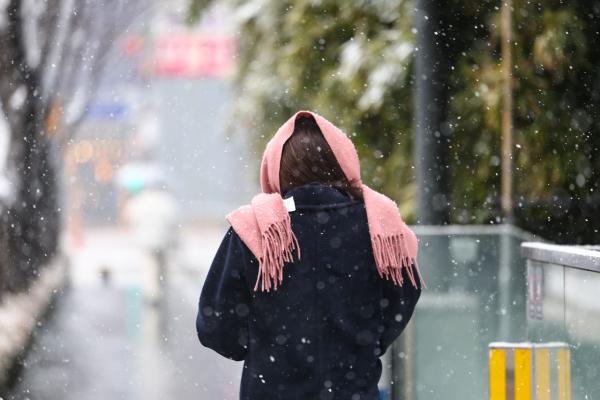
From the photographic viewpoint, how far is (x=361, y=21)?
31.6 feet

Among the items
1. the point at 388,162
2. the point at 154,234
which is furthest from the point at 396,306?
the point at 154,234

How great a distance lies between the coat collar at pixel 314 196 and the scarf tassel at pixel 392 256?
0.15 metres

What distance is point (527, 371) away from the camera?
3.49 metres

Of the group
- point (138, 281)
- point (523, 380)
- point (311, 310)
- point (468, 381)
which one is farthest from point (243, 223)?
point (138, 281)

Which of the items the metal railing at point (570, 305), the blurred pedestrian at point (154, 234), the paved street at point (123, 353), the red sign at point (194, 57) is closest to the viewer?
the metal railing at point (570, 305)

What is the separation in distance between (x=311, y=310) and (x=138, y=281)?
18.4m

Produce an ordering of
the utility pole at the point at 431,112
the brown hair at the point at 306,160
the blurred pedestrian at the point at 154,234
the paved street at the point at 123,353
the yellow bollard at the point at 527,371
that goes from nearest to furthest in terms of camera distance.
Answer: the brown hair at the point at 306,160
the yellow bollard at the point at 527,371
the utility pole at the point at 431,112
the paved street at the point at 123,353
the blurred pedestrian at the point at 154,234

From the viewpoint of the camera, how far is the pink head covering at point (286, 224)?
2615 mm

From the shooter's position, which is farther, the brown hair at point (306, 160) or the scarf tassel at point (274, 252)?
the brown hair at point (306, 160)

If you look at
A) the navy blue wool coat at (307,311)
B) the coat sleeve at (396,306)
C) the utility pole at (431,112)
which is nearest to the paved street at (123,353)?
the utility pole at (431,112)

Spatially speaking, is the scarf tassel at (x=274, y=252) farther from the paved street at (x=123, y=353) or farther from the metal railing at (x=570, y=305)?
the paved street at (x=123, y=353)

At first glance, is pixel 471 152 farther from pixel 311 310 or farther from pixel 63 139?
pixel 63 139

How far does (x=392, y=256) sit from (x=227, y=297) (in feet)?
1.45

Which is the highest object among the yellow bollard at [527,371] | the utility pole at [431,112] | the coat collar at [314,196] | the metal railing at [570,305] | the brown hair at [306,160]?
the utility pole at [431,112]
